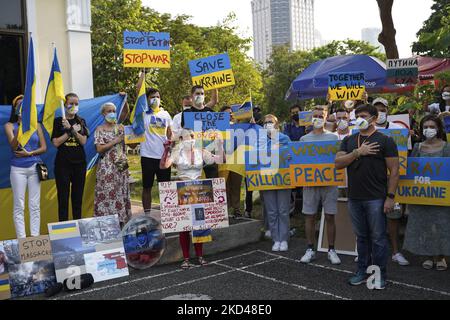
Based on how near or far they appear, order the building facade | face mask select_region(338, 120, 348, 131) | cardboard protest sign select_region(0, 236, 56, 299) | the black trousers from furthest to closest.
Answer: the building facade
face mask select_region(338, 120, 348, 131)
the black trousers
cardboard protest sign select_region(0, 236, 56, 299)

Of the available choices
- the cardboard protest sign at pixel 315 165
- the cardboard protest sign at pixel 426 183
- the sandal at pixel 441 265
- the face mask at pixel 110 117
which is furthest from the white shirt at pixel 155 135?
the sandal at pixel 441 265

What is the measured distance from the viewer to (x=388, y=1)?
14234 millimetres

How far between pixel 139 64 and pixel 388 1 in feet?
30.7

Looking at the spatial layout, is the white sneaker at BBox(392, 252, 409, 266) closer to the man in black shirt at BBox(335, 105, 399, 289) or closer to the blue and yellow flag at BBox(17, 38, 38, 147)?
the man in black shirt at BBox(335, 105, 399, 289)

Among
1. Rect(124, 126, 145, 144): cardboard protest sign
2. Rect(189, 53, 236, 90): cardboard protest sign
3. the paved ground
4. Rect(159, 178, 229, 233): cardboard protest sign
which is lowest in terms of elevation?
the paved ground

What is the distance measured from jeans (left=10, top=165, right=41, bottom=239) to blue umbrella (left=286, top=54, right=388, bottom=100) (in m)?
7.97

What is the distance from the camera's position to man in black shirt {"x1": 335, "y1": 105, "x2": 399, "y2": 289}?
17.5ft

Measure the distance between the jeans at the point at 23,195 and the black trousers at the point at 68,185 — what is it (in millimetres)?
300

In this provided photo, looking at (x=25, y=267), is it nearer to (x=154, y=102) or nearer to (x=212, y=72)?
(x=154, y=102)

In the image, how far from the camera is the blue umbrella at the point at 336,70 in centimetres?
1190

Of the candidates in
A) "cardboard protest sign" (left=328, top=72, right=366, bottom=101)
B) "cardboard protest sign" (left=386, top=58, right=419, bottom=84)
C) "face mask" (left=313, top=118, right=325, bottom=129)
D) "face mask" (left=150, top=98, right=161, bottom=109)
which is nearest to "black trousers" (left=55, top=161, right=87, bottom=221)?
"face mask" (left=150, top=98, right=161, bottom=109)
